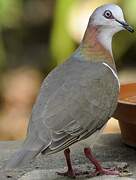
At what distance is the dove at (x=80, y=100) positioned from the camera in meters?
2.62

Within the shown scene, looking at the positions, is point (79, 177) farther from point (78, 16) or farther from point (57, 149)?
point (78, 16)

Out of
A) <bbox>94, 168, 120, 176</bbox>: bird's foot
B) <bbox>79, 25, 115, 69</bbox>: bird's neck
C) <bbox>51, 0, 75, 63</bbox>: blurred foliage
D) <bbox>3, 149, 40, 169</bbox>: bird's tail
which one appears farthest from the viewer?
<bbox>51, 0, 75, 63</bbox>: blurred foliage

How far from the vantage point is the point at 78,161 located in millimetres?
3135

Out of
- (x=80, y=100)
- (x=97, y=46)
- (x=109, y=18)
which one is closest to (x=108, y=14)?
(x=109, y=18)

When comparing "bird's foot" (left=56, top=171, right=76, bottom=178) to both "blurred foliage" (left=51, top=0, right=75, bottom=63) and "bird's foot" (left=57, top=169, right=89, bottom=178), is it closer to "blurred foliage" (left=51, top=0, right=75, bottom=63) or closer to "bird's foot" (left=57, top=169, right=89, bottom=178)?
"bird's foot" (left=57, top=169, right=89, bottom=178)

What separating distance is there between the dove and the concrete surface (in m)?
0.09

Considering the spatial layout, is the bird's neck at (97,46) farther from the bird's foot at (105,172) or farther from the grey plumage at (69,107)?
the bird's foot at (105,172)

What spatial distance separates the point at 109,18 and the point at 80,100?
43 cm

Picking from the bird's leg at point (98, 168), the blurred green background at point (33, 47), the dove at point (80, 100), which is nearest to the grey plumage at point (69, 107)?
the dove at point (80, 100)

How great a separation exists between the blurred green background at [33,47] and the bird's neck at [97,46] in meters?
2.57

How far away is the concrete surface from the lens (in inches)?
113

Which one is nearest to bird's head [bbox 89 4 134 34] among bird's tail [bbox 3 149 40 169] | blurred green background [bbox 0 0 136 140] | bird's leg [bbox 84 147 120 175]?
bird's leg [bbox 84 147 120 175]

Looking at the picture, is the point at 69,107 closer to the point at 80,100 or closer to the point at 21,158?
the point at 80,100

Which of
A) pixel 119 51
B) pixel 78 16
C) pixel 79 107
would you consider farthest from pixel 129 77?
pixel 79 107
